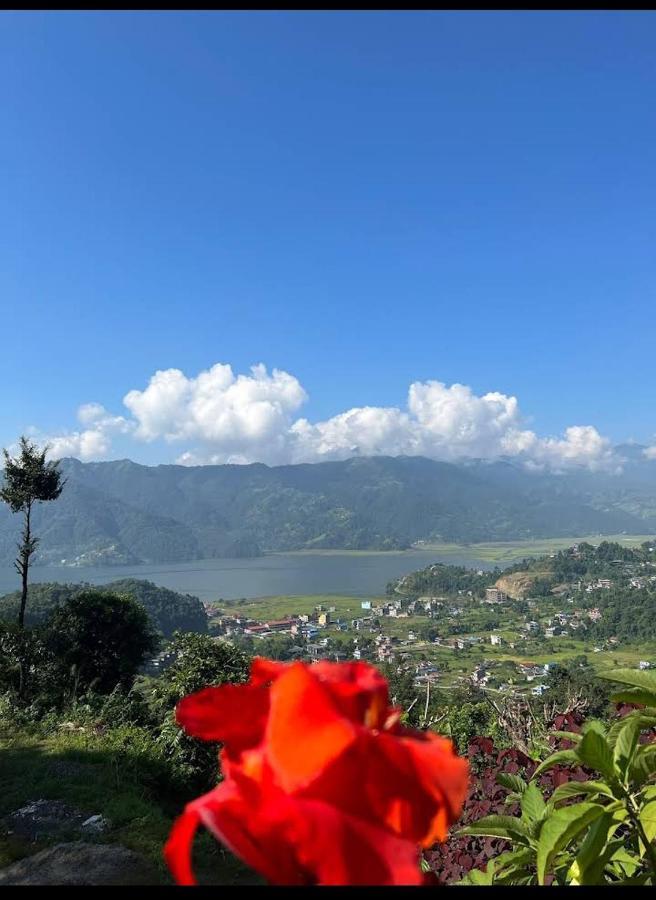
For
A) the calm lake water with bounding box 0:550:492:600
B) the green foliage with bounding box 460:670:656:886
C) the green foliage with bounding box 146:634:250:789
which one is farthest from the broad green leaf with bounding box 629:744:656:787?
the calm lake water with bounding box 0:550:492:600

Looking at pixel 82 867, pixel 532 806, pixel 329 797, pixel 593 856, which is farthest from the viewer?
pixel 82 867

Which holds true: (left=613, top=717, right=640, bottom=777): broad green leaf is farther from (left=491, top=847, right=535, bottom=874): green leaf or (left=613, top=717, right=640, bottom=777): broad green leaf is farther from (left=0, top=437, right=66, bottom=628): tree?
(left=0, top=437, right=66, bottom=628): tree

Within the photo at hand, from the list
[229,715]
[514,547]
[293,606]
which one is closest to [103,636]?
[229,715]

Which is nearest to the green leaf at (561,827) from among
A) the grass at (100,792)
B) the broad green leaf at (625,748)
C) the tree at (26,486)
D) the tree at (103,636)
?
the broad green leaf at (625,748)

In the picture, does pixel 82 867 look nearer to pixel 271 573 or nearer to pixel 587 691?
pixel 587 691

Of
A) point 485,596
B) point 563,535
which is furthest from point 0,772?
point 563,535
